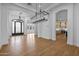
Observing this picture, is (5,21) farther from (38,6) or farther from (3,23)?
(38,6)

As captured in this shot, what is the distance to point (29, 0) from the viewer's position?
2.37 metres

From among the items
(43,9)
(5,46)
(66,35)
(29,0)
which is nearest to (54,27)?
(66,35)

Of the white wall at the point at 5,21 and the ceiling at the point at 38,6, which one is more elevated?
the ceiling at the point at 38,6

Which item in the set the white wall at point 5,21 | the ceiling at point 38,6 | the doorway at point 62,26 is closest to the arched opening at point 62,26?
the doorway at point 62,26

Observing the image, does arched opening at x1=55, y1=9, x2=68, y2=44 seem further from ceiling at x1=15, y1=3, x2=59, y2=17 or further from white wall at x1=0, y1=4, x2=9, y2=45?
white wall at x1=0, y1=4, x2=9, y2=45

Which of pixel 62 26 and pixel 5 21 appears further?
pixel 62 26

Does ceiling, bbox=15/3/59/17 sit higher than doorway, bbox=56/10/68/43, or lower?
higher

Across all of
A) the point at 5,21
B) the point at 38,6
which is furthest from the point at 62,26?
the point at 5,21

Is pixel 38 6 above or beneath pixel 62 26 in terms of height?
above

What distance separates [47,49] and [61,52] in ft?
1.21

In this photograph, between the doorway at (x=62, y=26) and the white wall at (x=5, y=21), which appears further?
the doorway at (x=62, y=26)

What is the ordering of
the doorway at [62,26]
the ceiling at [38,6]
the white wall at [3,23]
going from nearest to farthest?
the white wall at [3,23] → the ceiling at [38,6] → the doorway at [62,26]

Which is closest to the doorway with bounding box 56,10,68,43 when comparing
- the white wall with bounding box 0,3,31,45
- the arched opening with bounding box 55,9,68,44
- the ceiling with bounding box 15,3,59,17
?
the arched opening with bounding box 55,9,68,44

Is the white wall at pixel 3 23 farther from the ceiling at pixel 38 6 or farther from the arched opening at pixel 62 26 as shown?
the arched opening at pixel 62 26
